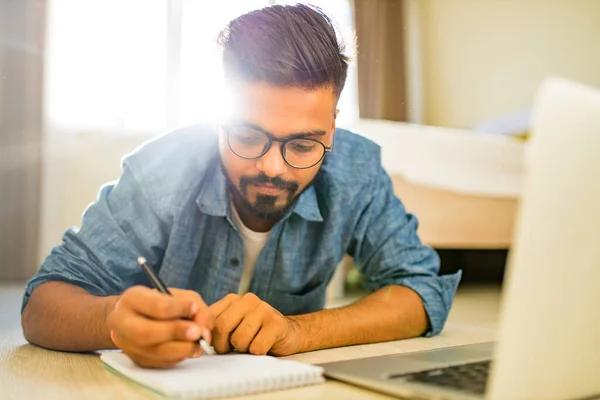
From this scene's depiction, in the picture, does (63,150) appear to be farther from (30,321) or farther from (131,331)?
(131,331)

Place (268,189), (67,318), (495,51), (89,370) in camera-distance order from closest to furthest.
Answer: (89,370)
(67,318)
(268,189)
(495,51)

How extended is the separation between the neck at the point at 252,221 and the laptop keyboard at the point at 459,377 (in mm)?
481

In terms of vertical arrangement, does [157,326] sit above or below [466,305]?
above

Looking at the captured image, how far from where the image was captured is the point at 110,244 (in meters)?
0.98

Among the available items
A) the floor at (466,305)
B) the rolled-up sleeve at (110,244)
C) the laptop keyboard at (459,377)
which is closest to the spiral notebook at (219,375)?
the laptop keyboard at (459,377)

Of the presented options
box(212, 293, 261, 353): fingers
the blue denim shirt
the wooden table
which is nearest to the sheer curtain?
the wooden table

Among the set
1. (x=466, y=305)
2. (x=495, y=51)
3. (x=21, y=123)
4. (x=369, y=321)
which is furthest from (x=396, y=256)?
(x=495, y=51)

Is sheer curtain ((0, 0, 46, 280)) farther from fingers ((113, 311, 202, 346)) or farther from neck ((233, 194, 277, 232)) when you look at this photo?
fingers ((113, 311, 202, 346))

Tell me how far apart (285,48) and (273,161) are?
188mm

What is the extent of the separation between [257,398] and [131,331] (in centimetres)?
15

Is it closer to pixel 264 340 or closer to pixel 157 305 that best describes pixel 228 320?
pixel 264 340

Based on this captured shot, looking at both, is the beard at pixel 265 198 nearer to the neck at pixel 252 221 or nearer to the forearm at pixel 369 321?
the neck at pixel 252 221

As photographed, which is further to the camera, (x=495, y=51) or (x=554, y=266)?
(x=495, y=51)

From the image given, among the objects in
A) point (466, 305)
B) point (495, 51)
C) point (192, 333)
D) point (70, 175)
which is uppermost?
point (495, 51)
